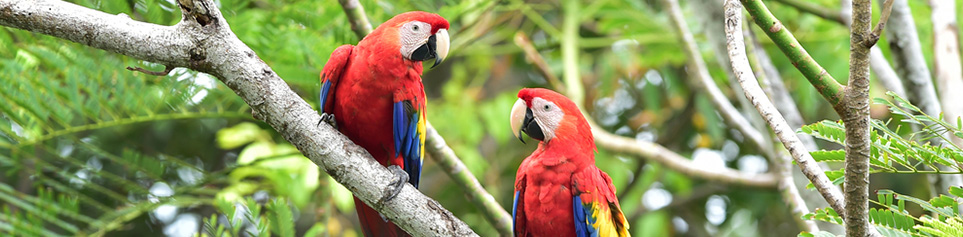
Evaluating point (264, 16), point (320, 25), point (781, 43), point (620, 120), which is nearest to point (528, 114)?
point (781, 43)

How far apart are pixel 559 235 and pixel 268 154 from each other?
61.8 inches

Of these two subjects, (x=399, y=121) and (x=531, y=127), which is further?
(x=531, y=127)

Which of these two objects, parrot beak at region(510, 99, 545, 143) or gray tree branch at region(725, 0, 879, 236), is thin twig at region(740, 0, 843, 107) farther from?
parrot beak at region(510, 99, 545, 143)

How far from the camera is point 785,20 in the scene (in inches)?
156

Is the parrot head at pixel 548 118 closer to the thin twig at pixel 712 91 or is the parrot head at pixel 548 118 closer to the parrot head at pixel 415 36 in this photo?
the parrot head at pixel 415 36

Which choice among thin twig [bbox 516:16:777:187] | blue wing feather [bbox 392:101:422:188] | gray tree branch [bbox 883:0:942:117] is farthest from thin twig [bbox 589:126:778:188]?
blue wing feather [bbox 392:101:422:188]

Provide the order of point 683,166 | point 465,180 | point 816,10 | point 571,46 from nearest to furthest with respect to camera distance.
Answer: point 465,180
point 816,10
point 683,166
point 571,46

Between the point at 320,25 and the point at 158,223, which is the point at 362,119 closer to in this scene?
the point at 320,25

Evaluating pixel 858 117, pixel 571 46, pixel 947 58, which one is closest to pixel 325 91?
pixel 858 117

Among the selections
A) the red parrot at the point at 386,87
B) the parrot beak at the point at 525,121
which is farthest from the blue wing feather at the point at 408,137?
the parrot beak at the point at 525,121

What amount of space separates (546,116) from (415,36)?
0.47 m

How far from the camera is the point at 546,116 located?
2246 mm

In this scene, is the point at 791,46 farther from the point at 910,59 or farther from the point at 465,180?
the point at 910,59

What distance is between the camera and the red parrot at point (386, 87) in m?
2.13
